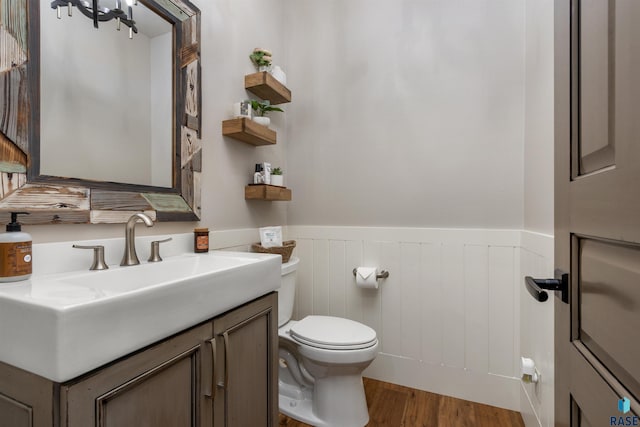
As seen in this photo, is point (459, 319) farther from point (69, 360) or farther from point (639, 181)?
point (69, 360)

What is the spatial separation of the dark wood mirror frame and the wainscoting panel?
1099mm

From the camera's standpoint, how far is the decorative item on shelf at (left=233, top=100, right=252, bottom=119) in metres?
1.61

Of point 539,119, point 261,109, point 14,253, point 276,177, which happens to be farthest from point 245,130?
point 539,119

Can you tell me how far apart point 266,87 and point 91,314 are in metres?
1.49

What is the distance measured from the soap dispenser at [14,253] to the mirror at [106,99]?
205mm

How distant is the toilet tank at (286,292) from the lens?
1.65 m

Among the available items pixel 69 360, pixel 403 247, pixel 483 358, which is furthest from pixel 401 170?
pixel 69 360

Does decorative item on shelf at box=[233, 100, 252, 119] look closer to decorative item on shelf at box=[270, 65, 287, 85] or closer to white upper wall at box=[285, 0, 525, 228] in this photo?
decorative item on shelf at box=[270, 65, 287, 85]

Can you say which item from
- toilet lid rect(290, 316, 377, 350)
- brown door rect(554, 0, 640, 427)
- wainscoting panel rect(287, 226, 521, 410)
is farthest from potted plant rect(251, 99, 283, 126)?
brown door rect(554, 0, 640, 427)

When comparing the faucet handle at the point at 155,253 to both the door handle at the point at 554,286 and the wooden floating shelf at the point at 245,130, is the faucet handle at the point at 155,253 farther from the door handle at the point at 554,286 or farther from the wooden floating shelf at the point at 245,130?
the door handle at the point at 554,286

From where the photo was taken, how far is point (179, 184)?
133cm

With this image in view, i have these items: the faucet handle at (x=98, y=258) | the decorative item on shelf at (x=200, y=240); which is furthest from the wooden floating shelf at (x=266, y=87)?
the faucet handle at (x=98, y=258)

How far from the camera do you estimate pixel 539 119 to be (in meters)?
1.33

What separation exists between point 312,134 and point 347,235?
73cm
